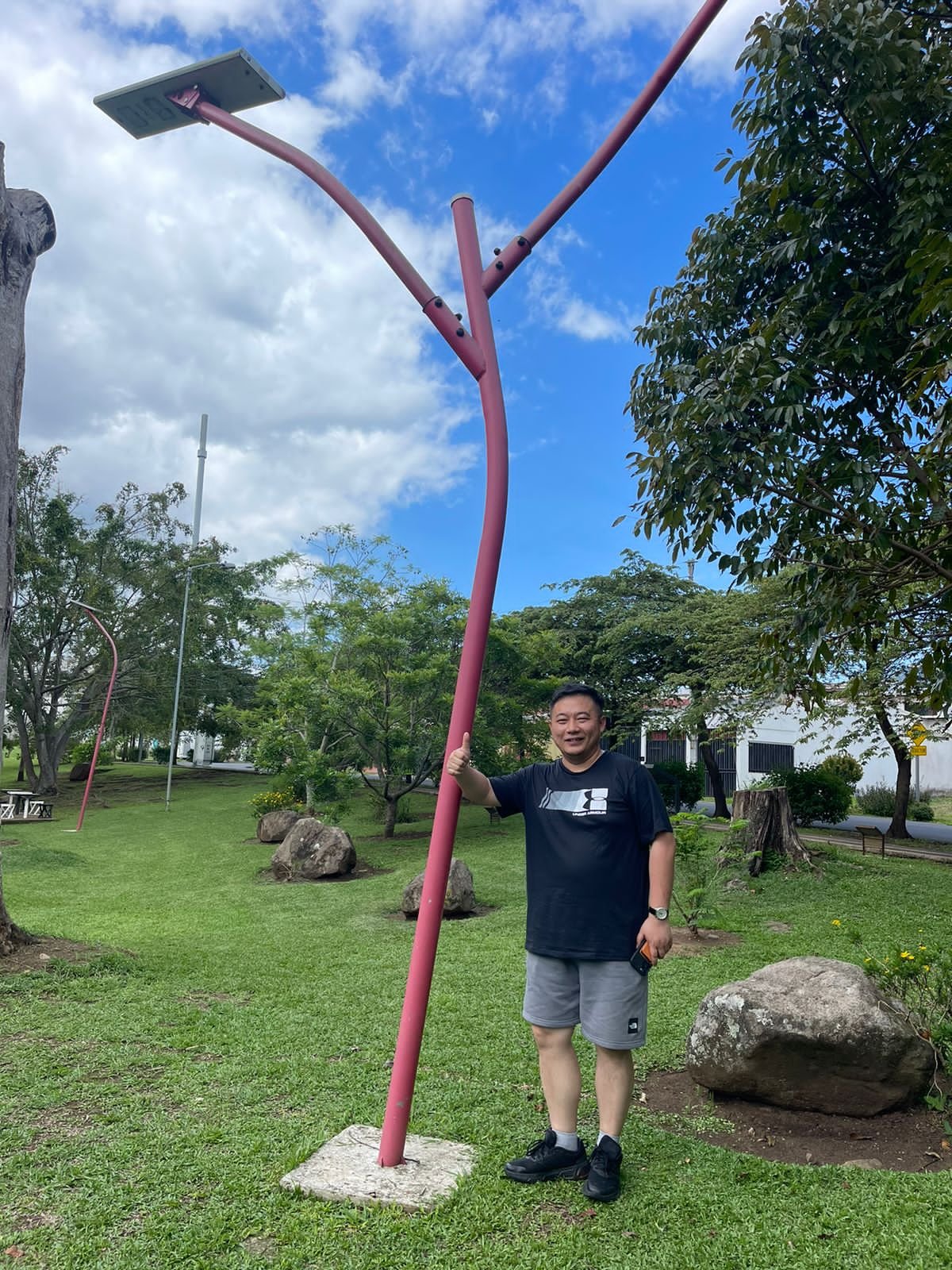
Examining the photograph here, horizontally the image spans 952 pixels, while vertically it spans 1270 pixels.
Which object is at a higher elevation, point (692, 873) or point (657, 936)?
point (657, 936)

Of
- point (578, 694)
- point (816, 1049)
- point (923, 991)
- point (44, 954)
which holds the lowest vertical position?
point (44, 954)

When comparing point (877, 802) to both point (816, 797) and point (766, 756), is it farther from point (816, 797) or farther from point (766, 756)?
point (816, 797)

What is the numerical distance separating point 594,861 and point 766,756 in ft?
101

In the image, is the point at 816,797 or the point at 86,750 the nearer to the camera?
the point at 816,797

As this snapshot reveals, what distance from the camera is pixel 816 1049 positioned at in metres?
4.03

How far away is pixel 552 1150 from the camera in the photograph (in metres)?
3.33

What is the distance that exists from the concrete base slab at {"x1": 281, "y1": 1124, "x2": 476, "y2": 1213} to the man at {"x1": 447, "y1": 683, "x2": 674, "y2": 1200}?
25 cm

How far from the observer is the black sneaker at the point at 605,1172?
3.15m

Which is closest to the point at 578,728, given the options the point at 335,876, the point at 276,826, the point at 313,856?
the point at 335,876

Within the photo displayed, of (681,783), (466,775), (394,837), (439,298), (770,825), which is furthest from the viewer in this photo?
(681,783)

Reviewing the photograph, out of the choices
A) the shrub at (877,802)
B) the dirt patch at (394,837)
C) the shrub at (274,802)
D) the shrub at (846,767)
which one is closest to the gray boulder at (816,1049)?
the dirt patch at (394,837)

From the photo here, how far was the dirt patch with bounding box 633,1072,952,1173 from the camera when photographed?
3.74m

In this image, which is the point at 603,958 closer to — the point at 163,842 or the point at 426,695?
the point at 426,695

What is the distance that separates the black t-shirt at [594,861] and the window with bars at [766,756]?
29.6 m
